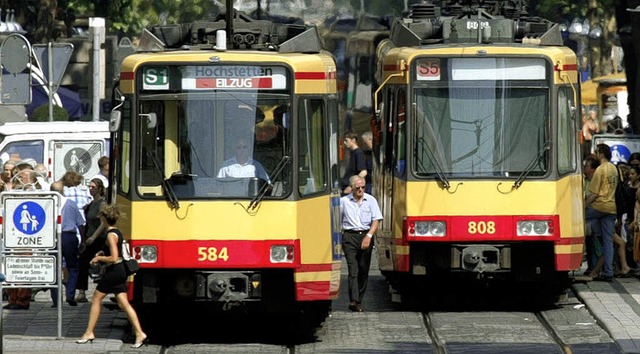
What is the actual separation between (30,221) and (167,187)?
143 cm

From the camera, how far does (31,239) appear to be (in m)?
18.2

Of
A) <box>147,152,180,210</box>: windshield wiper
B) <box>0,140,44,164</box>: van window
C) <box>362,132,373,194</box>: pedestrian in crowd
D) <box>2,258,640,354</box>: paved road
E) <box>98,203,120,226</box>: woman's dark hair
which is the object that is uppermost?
<box>147,152,180,210</box>: windshield wiper

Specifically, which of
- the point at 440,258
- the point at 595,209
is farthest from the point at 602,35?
the point at 440,258

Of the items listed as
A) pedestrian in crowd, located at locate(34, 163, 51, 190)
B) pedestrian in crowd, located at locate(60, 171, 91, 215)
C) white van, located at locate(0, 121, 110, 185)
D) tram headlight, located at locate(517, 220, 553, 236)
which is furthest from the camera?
white van, located at locate(0, 121, 110, 185)

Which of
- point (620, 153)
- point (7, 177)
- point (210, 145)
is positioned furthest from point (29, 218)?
point (620, 153)

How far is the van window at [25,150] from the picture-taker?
1065 inches

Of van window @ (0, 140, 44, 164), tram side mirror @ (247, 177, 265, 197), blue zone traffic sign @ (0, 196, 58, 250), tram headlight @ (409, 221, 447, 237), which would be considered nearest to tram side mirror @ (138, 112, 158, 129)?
tram side mirror @ (247, 177, 265, 197)

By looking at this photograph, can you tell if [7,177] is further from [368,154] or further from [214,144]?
[368,154]

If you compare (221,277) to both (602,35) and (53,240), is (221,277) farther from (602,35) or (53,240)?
(602,35)

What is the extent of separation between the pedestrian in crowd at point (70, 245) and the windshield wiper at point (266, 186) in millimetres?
4015

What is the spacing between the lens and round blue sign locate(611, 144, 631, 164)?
27609 mm

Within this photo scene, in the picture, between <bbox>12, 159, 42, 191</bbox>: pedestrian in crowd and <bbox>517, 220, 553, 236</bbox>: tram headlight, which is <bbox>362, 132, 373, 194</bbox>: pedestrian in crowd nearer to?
<bbox>12, 159, 42, 191</bbox>: pedestrian in crowd

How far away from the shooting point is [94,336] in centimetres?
1817

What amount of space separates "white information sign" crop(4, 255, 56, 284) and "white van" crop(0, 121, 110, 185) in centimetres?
857
